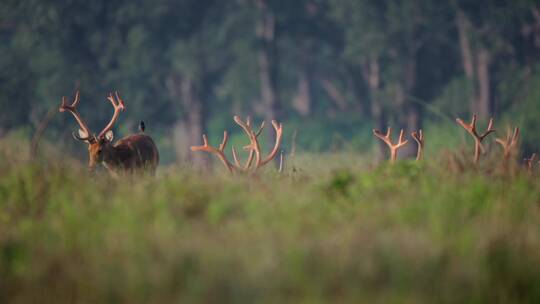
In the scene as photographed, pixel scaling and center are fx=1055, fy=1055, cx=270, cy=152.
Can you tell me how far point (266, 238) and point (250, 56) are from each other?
100ft

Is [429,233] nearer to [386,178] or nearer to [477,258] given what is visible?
[477,258]

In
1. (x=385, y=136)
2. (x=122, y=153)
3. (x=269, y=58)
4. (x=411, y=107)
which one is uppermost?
(x=269, y=58)

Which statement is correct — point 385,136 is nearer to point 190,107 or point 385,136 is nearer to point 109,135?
point 109,135

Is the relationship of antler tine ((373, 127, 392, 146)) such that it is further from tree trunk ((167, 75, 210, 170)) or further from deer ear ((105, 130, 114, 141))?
tree trunk ((167, 75, 210, 170))

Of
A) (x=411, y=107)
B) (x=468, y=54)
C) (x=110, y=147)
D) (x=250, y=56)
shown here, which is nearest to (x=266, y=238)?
(x=110, y=147)

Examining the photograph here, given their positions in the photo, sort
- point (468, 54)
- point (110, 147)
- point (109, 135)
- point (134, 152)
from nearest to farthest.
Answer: point (110, 147) < point (109, 135) < point (134, 152) < point (468, 54)

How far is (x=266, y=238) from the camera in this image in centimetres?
809

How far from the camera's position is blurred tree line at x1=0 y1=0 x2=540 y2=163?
110 ft

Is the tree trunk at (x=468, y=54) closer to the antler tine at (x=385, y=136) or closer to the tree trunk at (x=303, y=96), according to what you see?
the tree trunk at (x=303, y=96)

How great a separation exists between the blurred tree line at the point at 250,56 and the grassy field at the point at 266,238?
69.8 feet

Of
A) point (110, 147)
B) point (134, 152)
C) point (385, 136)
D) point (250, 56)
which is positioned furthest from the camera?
point (250, 56)

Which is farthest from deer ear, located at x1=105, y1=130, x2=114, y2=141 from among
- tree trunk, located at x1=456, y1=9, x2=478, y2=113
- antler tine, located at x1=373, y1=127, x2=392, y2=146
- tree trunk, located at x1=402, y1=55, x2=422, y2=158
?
tree trunk, located at x1=402, y1=55, x2=422, y2=158

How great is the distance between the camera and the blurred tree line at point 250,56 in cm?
3347

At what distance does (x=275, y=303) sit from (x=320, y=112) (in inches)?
1583
